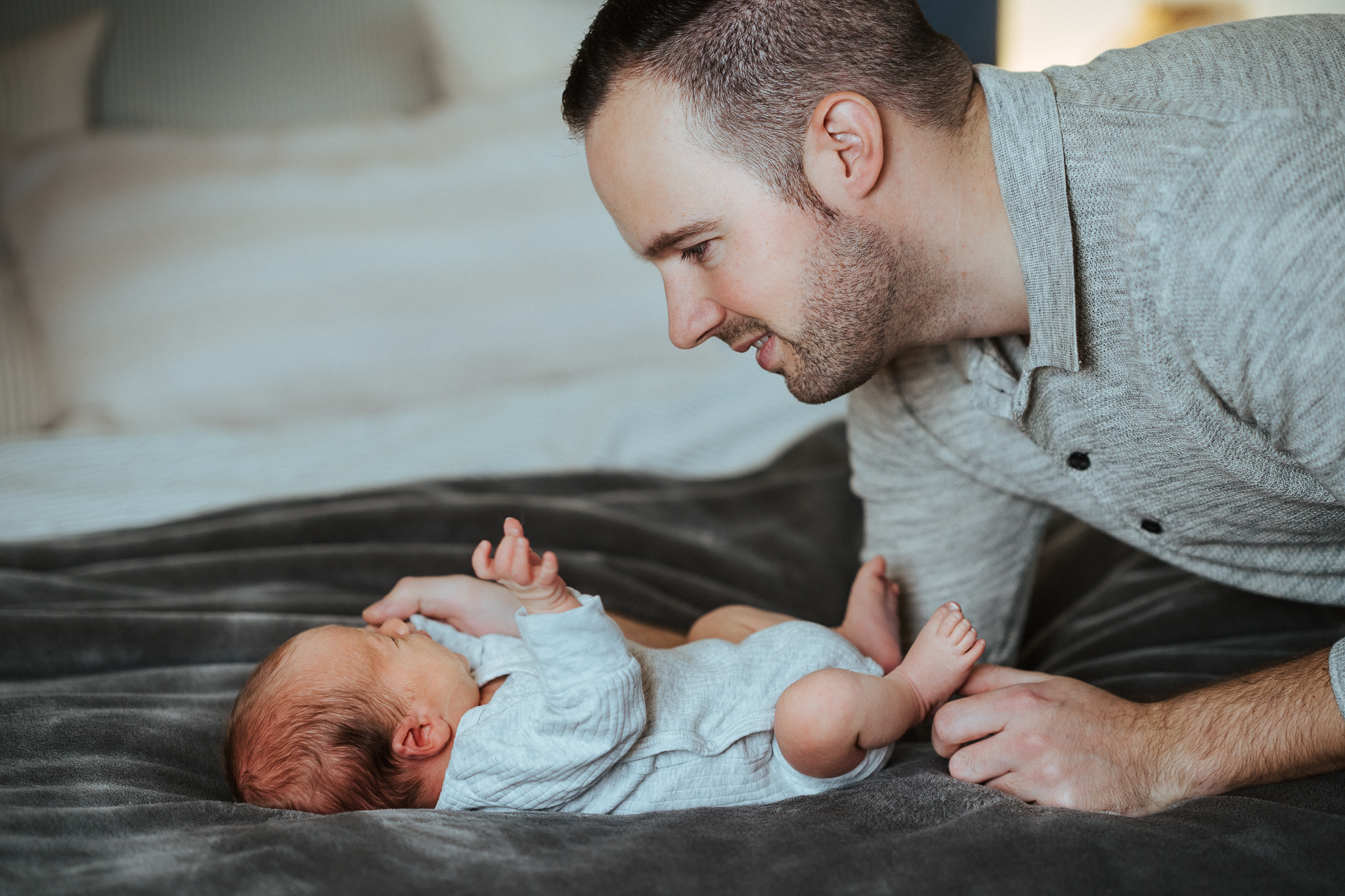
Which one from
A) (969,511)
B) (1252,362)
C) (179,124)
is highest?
(179,124)

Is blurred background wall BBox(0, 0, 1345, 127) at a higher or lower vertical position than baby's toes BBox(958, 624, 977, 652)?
higher

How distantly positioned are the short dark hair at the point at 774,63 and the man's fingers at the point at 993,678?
0.58 m

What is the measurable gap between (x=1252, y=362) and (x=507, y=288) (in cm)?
166

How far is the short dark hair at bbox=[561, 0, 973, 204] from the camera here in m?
1.08

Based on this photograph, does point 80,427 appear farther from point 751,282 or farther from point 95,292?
point 751,282

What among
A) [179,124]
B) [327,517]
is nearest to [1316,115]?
[327,517]

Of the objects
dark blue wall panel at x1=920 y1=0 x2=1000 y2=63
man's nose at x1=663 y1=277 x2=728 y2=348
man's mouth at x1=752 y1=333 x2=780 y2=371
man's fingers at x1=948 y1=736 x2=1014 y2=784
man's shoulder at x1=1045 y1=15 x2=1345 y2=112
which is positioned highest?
dark blue wall panel at x1=920 y1=0 x2=1000 y2=63

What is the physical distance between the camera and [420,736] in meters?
1.01

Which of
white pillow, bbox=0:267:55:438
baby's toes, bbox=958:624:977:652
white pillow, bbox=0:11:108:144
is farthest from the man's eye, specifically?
white pillow, bbox=0:11:108:144

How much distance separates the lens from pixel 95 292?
207 cm

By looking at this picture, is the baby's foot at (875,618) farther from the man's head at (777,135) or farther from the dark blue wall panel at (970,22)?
the dark blue wall panel at (970,22)

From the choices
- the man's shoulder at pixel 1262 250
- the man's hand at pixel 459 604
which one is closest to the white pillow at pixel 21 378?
the man's hand at pixel 459 604

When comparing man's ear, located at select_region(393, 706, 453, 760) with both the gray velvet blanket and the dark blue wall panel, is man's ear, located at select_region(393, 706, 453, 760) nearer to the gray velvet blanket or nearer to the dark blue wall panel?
the gray velvet blanket

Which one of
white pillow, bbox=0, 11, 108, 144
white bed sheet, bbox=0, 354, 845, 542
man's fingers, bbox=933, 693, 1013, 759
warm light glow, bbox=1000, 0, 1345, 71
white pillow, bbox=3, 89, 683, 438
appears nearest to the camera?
man's fingers, bbox=933, 693, 1013, 759
